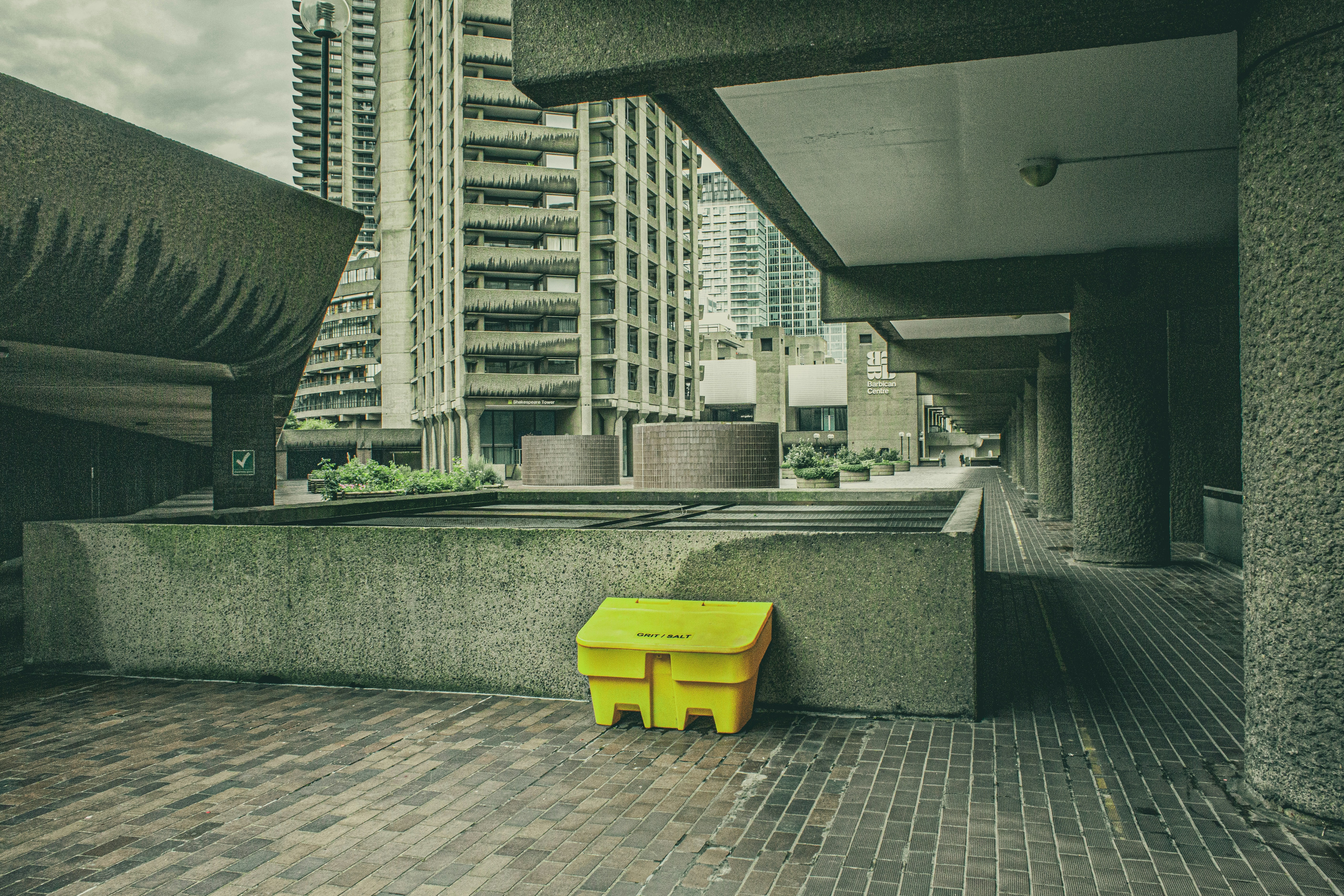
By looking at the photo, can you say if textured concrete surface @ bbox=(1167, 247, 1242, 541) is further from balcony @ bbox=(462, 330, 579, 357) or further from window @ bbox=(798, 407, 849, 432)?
window @ bbox=(798, 407, 849, 432)

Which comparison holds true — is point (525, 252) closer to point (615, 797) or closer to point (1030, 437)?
point (1030, 437)

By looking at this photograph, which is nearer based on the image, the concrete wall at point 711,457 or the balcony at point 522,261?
the concrete wall at point 711,457

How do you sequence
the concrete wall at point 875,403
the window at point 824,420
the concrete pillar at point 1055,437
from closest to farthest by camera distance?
the concrete pillar at point 1055,437
the concrete wall at point 875,403
the window at point 824,420

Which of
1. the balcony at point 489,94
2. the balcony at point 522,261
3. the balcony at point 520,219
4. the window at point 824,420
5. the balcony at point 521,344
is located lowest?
the window at point 824,420

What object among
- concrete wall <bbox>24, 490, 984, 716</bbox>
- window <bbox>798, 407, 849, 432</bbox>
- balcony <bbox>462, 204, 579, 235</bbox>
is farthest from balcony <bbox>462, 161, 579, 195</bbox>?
concrete wall <bbox>24, 490, 984, 716</bbox>

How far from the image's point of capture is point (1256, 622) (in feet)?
14.1

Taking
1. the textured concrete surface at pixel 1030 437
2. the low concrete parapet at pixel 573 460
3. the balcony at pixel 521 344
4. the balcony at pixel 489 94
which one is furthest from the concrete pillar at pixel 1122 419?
the balcony at pixel 489 94

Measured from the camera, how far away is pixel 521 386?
5734 cm

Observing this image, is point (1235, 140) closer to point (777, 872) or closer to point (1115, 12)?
point (1115, 12)

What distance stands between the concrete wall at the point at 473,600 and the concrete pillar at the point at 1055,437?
1345 centimetres

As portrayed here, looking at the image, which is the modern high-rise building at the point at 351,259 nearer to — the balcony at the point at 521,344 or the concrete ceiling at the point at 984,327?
the balcony at the point at 521,344

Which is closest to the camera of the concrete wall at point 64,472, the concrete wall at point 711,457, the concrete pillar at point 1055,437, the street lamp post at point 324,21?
the street lamp post at point 324,21

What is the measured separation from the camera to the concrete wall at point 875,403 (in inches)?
2906

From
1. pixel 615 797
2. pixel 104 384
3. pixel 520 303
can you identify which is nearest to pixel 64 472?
pixel 104 384
